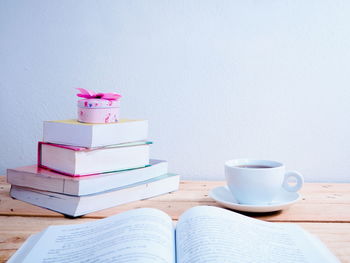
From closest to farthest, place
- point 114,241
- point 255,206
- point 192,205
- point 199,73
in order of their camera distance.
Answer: point 114,241 → point 255,206 → point 192,205 → point 199,73

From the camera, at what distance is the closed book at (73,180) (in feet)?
2.38

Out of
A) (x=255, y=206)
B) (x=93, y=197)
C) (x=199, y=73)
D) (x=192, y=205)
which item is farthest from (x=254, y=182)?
(x=199, y=73)

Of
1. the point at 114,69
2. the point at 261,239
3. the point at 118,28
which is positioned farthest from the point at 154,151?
the point at 261,239

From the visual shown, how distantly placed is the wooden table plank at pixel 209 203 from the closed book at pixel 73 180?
0.15 ft

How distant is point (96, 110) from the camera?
817mm

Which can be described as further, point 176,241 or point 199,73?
point 199,73

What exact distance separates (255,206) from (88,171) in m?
0.36

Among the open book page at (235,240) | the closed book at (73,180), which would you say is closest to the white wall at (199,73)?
the closed book at (73,180)

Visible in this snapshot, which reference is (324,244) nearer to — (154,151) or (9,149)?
(154,151)

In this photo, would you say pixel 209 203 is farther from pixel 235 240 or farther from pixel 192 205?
pixel 235 240

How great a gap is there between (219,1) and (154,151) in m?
0.49

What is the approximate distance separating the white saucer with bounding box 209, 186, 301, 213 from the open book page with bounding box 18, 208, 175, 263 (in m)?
0.17

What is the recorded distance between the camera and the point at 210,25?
104 centimetres

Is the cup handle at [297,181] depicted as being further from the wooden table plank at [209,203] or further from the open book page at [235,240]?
the open book page at [235,240]
